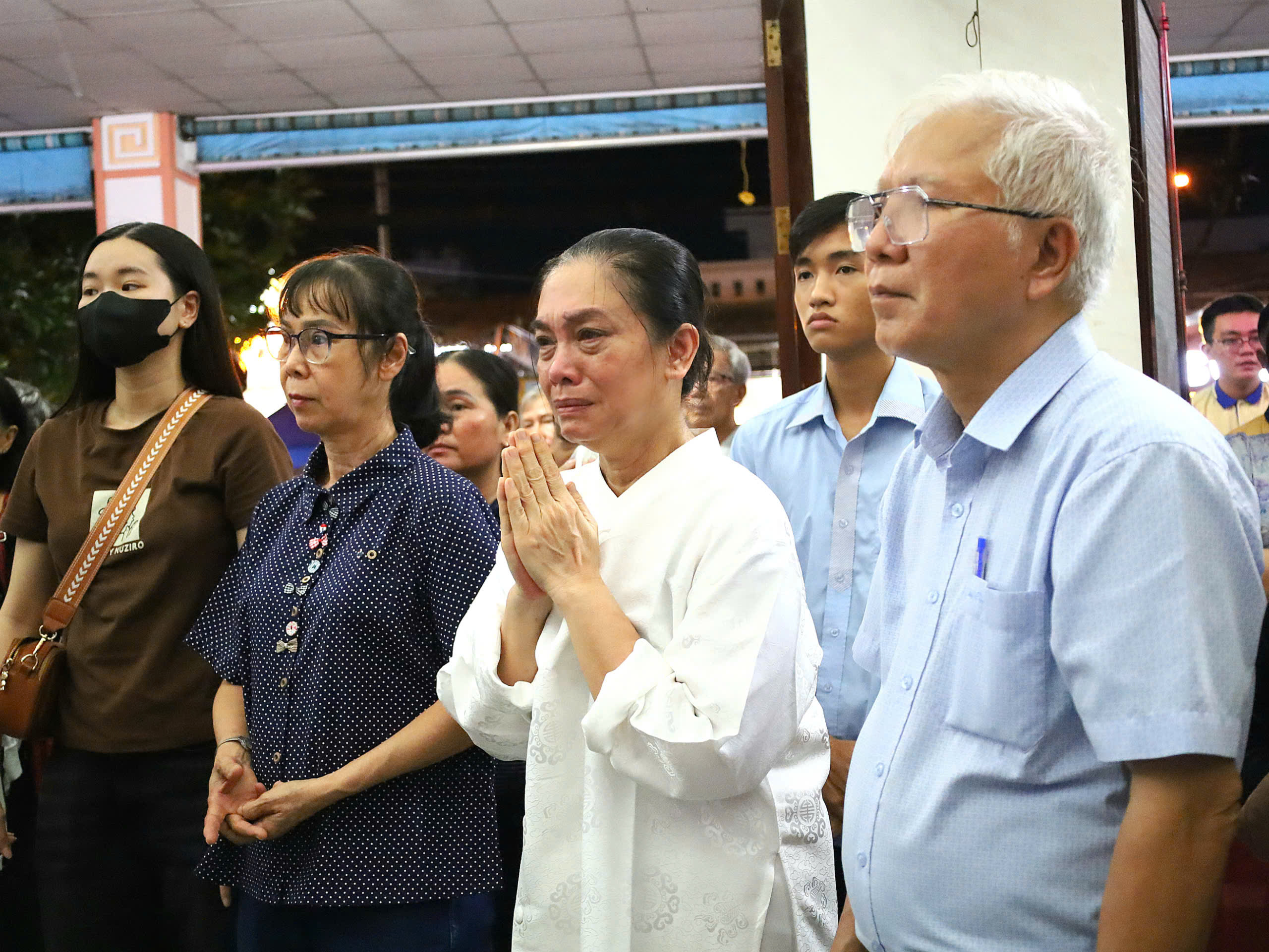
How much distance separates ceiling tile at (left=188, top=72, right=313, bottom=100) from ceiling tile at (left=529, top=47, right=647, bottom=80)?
1386 millimetres

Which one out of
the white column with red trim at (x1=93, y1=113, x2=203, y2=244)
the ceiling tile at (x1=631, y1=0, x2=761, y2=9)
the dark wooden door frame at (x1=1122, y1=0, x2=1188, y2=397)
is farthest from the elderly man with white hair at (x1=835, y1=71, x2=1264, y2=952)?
the white column with red trim at (x1=93, y1=113, x2=203, y2=244)

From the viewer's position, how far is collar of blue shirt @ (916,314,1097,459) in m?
1.10

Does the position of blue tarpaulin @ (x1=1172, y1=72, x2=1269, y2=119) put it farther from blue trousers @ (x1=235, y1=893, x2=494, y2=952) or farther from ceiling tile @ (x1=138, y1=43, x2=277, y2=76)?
blue trousers @ (x1=235, y1=893, x2=494, y2=952)

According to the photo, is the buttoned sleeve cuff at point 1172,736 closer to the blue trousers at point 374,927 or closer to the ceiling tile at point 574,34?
the blue trousers at point 374,927

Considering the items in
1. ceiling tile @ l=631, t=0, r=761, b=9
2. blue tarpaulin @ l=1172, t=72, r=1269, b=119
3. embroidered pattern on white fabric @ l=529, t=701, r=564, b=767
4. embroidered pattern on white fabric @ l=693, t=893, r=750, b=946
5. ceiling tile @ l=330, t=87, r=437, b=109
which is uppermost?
ceiling tile @ l=330, t=87, r=437, b=109

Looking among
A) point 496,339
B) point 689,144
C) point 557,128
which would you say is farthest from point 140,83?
point 689,144

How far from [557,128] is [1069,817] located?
21.6 ft

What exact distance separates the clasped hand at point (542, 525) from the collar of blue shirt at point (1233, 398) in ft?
11.3

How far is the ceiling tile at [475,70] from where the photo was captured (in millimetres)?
6520

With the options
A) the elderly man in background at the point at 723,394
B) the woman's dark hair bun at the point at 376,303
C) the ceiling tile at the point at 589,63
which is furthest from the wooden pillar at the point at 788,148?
the ceiling tile at the point at 589,63

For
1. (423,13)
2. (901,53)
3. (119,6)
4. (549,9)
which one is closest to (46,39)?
(119,6)

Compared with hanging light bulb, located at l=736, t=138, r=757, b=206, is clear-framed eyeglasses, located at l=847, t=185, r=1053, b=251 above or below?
below

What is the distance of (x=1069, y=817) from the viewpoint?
39.9 inches

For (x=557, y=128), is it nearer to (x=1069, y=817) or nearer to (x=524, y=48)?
(x=524, y=48)
